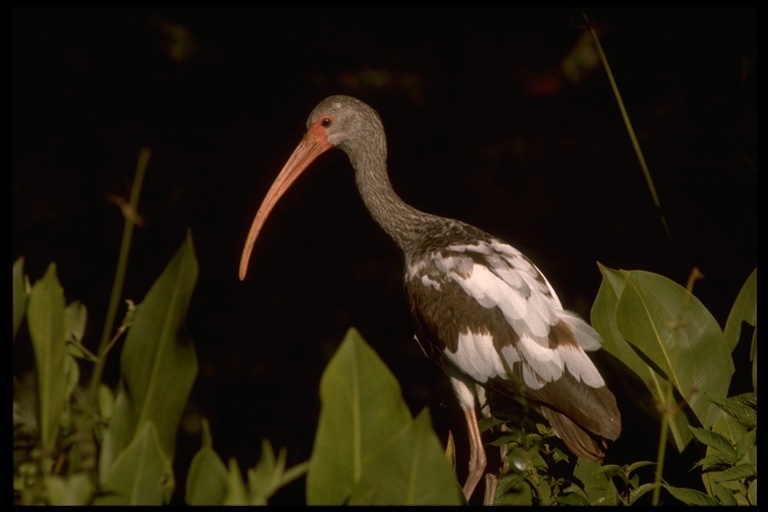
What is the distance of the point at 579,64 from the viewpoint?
12.7 ft

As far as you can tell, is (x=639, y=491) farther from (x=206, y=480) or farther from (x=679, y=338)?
(x=206, y=480)

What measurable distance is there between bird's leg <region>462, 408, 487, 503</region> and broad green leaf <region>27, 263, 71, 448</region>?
1.50 meters

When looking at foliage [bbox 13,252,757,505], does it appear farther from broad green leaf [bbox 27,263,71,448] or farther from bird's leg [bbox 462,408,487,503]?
bird's leg [bbox 462,408,487,503]

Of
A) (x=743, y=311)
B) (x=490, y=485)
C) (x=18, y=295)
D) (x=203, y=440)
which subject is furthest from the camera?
(x=490, y=485)

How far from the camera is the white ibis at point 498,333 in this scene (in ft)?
8.68

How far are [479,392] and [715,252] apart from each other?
57.0 inches

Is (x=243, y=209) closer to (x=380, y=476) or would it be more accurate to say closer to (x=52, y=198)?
(x=52, y=198)

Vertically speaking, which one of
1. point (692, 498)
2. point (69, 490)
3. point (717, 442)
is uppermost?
point (69, 490)

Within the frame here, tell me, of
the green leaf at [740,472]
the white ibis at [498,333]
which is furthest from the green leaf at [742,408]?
the white ibis at [498,333]

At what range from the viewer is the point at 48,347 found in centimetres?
160

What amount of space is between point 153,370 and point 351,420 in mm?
381

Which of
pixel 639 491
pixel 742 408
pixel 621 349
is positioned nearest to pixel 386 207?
pixel 621 349

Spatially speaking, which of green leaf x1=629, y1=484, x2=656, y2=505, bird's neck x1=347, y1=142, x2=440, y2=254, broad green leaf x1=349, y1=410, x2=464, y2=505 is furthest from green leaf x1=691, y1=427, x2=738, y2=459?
bird's neck x1=347, y1=142, x2=440, y2=254

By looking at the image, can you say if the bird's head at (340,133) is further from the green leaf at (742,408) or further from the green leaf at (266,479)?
the green leaf at (266,479)
